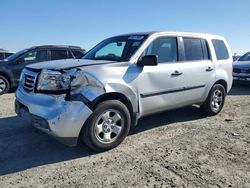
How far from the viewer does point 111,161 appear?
13.0 feet

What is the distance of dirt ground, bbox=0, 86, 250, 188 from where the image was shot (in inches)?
134

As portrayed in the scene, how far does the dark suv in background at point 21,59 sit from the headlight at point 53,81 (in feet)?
17.3

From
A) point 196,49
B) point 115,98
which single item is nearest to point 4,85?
point 115,98

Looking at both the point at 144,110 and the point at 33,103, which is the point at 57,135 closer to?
the point at 33,103

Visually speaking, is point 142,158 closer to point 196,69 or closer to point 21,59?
point 196,69

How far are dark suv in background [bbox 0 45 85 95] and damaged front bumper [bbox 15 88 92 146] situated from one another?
218 inches

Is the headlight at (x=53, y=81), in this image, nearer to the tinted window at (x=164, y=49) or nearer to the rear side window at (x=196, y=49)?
the tinted window at (x=164, y=49)

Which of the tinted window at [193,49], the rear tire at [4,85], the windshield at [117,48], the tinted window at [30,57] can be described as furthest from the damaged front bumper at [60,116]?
the tinted window at [30,57]

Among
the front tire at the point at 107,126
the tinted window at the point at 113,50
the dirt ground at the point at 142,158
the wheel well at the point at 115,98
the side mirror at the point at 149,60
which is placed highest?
the tinted window at the point at 113,50

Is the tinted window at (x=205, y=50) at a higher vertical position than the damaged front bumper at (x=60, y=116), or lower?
higher

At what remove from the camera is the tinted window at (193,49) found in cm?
561

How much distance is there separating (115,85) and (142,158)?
3.84 feet

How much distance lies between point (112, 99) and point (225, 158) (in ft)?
6.27

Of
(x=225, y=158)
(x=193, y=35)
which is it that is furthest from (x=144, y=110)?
(x=193, y=35)
